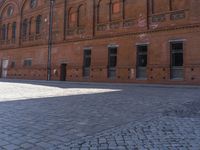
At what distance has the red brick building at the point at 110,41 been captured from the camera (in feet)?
63.6

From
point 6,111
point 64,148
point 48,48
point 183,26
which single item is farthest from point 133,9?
point 64,148

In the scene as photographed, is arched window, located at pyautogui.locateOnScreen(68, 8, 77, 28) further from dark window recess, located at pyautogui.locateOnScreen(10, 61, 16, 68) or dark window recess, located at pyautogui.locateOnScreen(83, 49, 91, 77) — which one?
dark window recess, located at pyautogui.locateOnScreen(10, 61, 16, 68)

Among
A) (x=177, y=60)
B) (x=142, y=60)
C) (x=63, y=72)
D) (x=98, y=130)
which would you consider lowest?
(x=98, y=130)

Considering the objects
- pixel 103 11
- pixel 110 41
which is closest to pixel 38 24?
pixel 103 11

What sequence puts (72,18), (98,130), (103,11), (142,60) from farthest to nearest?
(72,18) < (103,11) < (142,60) < (98,130)

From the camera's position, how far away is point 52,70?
2898 centimetres

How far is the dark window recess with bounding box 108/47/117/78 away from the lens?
23578 mm

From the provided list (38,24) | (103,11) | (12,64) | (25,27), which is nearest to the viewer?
(103,11)

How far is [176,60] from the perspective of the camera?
1972 centimetres

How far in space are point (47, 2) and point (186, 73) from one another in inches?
814

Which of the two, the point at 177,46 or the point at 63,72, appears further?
the point at 63,72

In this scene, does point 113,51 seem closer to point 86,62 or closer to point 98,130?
point 86,62

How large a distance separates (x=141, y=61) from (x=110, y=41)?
4075mm

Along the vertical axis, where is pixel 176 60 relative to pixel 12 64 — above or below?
below
